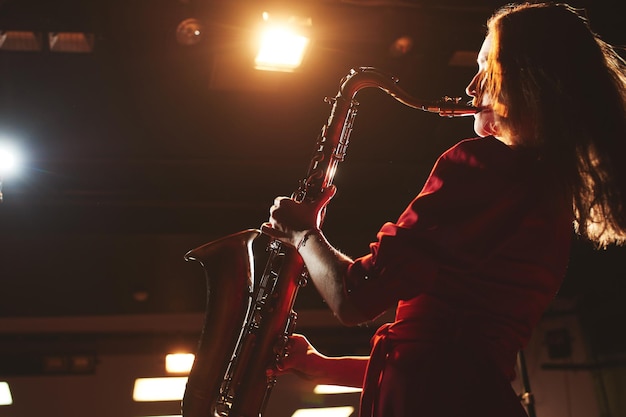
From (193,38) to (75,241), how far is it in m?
2.18

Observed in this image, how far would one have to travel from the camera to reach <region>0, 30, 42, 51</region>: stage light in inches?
163

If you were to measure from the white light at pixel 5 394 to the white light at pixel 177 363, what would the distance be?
3.84 ft

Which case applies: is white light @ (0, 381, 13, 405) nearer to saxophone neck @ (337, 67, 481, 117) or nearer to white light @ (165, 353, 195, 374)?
white light @ (165, 353, 195, 374)

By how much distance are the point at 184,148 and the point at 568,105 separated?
12.8 ft

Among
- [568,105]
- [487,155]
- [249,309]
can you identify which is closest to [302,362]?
[249,309]

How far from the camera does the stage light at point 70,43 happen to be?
414cm

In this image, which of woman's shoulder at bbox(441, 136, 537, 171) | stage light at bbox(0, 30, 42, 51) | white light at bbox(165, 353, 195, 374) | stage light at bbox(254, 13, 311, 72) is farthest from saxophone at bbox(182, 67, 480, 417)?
white light at bbox(165, 353, 195, 374)

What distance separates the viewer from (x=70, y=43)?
418 cm

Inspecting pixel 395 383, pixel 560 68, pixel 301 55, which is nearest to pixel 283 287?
pixel 395 383

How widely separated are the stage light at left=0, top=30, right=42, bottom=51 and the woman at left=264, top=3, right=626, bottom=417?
10.7 feet

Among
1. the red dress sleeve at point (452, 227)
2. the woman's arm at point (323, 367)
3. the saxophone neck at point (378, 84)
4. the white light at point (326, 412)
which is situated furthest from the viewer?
the white light at point (326, 412)

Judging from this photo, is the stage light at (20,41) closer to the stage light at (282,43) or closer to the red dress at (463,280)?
the stage light at (282,43)

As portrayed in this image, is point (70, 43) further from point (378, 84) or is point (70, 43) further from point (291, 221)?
point (291, 221)

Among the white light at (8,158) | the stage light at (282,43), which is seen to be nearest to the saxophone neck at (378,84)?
the stage light at (282,43)
